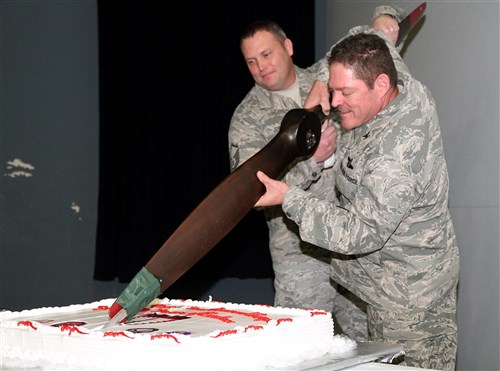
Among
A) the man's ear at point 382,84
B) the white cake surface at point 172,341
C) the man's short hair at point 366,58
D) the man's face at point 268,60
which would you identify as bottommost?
the white cake surface at point 172,341

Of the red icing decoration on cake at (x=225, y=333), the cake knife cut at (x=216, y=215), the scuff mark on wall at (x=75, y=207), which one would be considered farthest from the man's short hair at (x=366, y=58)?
the scuff mark on wall at (x=75, y=207)

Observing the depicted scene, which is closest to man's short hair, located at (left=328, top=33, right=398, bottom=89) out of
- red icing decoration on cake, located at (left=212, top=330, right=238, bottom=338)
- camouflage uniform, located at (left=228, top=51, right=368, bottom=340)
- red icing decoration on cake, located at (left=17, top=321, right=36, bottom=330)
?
camouflage uniform, located at (left=228, top=51, right=368, bottom=340)

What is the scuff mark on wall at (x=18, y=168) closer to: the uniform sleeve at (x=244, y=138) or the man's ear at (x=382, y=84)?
the uniform sleeve at (x=244, y=138)

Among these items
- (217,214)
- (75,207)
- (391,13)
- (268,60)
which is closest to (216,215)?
(217,214)

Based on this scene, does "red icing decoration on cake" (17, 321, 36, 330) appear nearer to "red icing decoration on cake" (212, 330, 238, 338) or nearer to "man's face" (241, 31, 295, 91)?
"red icing decoration on cake" (212, 330, 238, 338)

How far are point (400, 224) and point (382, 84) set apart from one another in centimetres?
47

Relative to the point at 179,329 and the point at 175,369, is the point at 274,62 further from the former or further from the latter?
the point at 175,369

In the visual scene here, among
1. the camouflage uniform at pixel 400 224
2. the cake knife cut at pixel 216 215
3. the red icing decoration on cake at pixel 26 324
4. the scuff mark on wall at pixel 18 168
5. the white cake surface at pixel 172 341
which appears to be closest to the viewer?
the white cake surface at pixel 172 341

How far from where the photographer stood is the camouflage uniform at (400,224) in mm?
2402

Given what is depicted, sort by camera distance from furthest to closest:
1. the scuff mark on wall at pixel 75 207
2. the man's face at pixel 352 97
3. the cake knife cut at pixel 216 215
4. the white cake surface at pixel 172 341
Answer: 1. the scuff mark on wall at pixel 75 207
2. the man's face at pixel 352 97
3. the cake knife cut at pixel 216 215
4. the white cake surface at pixel 172 341

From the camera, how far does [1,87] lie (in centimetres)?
439

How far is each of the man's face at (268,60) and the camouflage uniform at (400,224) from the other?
72 centimetres

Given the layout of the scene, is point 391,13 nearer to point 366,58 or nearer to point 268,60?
point 268,60

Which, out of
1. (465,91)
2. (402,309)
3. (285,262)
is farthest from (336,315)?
(465,91)
